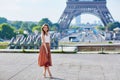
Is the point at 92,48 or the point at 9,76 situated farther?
the point at 92,48

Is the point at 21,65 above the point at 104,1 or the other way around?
the other way around

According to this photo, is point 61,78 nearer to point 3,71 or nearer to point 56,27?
point 3,71

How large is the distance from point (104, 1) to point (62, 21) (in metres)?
15.1

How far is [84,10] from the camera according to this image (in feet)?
409

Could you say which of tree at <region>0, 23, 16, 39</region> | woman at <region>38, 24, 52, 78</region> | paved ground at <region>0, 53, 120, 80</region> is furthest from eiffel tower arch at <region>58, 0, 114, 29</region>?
woman at <region>38, 24, 52, 78</region>

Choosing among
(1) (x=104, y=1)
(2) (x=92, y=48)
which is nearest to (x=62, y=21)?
(1) (x=104, y=1)

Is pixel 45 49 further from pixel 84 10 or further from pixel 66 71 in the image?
pixel 84 10

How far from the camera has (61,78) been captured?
41.0 ft

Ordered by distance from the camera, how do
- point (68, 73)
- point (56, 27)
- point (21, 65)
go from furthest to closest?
point (56, 27) → point (21, 65) → point (68, 73)

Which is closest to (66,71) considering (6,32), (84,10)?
(6,32)

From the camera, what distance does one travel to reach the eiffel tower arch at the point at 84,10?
116994 millimetres

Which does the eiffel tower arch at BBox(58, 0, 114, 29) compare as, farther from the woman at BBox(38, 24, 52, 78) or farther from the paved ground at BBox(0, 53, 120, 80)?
the woman at BBox(38, 24, 52, 78)

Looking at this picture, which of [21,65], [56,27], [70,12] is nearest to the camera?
[21,65]

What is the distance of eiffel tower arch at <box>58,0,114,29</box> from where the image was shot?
11699 cm
